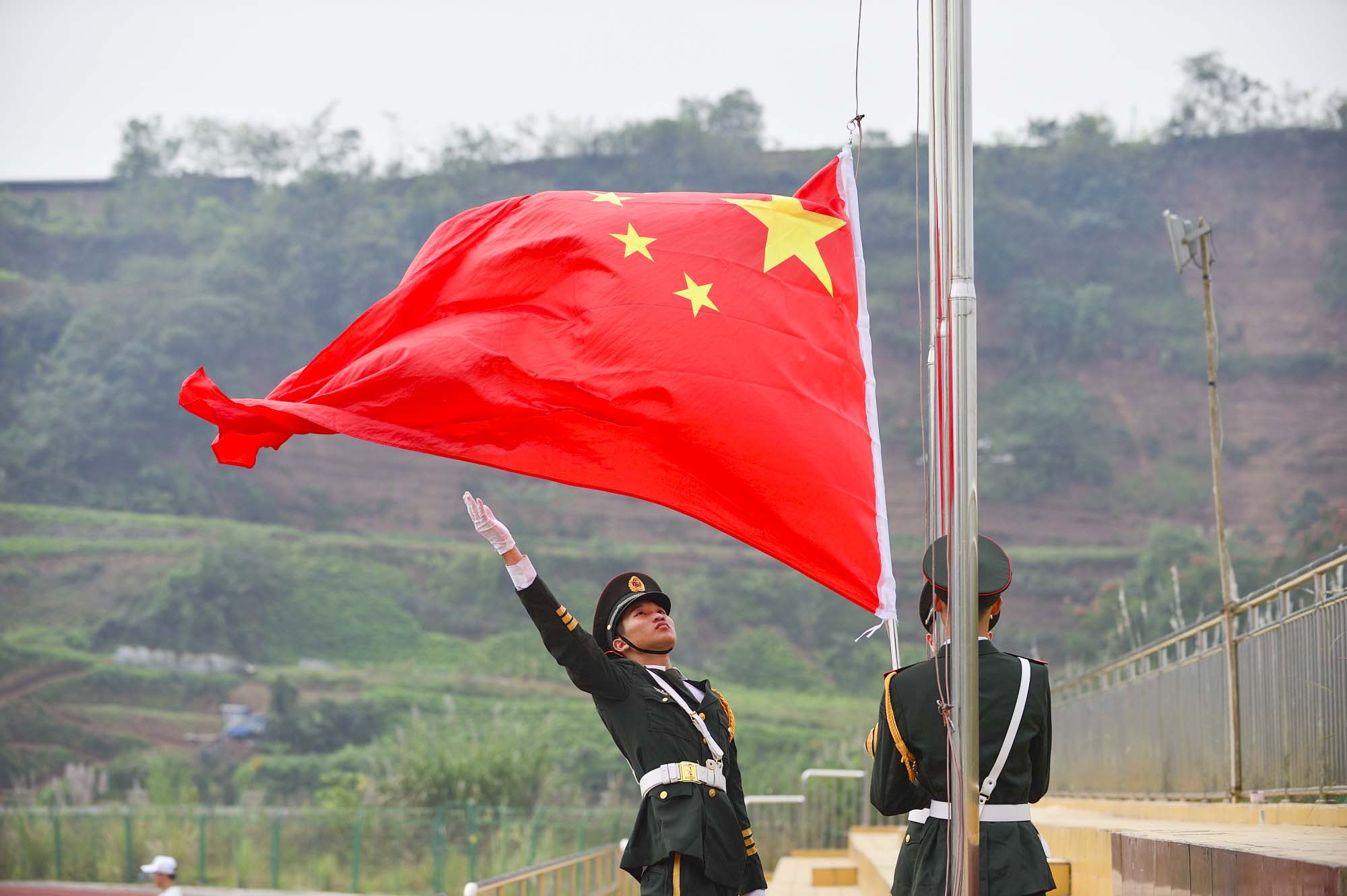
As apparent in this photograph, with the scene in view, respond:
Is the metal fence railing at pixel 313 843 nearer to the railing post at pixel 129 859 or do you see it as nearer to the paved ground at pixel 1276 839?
the railing post at pixel 129 859

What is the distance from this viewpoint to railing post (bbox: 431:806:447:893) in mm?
18422

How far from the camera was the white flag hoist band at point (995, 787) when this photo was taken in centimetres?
344

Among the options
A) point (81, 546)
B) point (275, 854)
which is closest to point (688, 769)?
point (275, 854)

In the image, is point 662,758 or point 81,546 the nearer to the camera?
point 662,758

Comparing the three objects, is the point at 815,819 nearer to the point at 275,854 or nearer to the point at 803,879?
the point at 803,879

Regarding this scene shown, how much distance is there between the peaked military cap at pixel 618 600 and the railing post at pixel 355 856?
17.5m

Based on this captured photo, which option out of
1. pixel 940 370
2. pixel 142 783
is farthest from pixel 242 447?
pixel 142 783

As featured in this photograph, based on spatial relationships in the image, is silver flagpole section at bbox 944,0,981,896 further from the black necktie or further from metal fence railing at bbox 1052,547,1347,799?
metal fence railing at bbox 1052,547,1347,799

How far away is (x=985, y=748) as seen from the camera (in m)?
3.47

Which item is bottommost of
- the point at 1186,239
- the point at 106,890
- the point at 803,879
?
the point at 106,890

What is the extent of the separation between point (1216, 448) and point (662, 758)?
634 cm

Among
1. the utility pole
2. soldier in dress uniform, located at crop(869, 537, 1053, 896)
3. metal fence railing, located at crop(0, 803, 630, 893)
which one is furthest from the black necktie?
metal fence railing, located at crop(0, 803, 630, 893)

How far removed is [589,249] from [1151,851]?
246 centimetres

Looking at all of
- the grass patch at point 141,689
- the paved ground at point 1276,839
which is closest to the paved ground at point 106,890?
the paved ground at point 1276,839
